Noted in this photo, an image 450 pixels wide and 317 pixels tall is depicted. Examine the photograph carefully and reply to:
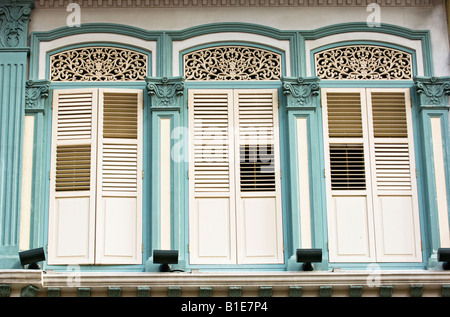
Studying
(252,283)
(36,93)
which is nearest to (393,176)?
(252,283)

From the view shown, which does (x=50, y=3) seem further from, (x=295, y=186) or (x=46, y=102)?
(x=295, y=186)

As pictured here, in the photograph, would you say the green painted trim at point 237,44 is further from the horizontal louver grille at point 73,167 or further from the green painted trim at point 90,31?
the horizontal louver grille at point 73,167

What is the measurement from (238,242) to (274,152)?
Result: 4.30ft

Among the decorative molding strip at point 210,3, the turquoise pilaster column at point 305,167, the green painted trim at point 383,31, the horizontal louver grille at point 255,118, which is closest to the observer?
the turquoise pilaster column at point 305,167

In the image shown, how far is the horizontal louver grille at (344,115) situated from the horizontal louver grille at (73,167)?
329cm

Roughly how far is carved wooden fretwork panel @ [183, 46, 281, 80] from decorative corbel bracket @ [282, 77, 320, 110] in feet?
0.88

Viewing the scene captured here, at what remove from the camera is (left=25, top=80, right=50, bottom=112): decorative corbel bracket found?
12.1 meters

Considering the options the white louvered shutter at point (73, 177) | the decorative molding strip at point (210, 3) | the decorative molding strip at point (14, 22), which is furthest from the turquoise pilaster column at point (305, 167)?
the decorative molding strip at point (14, 22)

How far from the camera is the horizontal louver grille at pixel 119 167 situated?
39.0ft

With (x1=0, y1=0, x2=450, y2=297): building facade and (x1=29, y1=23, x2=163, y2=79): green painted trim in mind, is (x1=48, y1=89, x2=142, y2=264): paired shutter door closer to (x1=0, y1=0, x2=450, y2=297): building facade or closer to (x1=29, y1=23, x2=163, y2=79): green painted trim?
(x1=0, y1=0, x2=450, y2=297): building facade

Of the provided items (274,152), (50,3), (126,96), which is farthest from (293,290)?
(50,3)

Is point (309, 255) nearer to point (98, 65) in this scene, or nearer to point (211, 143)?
point (211, 143)

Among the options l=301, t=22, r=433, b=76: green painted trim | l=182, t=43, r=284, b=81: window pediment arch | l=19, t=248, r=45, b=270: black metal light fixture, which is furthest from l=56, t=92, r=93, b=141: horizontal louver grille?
l=301, t=22, r=433, b=76: green painted trim

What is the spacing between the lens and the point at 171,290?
1090 centimetres
